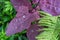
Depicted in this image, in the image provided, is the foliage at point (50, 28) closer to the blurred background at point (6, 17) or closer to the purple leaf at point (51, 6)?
the purple leaf at point (51, 6)

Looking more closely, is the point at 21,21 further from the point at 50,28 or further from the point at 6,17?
the point at 6,17

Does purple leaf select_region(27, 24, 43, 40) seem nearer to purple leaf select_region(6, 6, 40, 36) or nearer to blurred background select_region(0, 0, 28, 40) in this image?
purple leaf select_region(6, 6, 40, 36)

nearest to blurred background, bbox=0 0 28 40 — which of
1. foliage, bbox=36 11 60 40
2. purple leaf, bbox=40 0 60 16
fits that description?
foliage, bbox=36 11 60 40

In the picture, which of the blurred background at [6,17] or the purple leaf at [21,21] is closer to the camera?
the purple leaf at [21,21]

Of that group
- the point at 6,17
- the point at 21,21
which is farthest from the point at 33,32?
the point at 6,17

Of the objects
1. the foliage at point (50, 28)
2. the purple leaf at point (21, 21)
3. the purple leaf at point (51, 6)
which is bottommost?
the foliage at point (50, 28)

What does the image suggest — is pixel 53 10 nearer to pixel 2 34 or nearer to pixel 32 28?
pixel 32 28

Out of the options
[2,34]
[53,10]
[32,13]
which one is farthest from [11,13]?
[53,10]

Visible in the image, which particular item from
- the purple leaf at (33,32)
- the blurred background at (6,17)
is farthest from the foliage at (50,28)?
the blurred background at (6,17)
